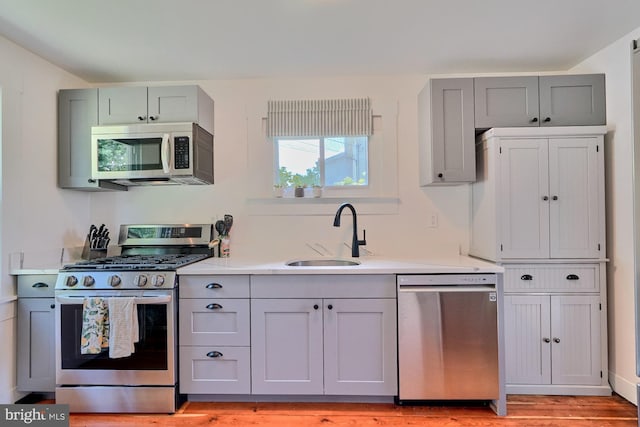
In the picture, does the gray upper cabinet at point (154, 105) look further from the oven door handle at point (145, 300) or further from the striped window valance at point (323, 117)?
the oven door handle at point (145, 300)

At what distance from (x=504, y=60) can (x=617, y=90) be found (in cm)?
74

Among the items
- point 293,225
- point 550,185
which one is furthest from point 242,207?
point 550,185

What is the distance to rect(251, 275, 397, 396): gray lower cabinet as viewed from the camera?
7.02 ft

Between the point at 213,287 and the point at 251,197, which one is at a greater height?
the point at 251,197

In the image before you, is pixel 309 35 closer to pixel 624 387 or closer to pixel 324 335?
pixel 324 335

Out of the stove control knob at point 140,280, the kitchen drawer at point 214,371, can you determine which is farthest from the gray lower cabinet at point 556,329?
the stove control knob at point 140,280

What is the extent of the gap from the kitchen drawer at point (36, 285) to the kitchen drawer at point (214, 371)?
3.12 feet

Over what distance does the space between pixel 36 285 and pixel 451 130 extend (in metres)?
2.97

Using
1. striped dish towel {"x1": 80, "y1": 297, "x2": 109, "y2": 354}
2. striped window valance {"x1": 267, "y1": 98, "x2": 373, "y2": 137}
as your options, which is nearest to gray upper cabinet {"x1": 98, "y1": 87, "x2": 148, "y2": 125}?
striped window valance {"x1": 267, "y1": 98, "x2": 373, "y2": 137}

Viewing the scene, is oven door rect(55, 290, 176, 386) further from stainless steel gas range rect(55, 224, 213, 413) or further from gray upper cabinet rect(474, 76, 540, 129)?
gray upper cabinet rect(474, 76, 540, 129)

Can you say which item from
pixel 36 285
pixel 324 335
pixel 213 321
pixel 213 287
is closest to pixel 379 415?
pixel 324 335

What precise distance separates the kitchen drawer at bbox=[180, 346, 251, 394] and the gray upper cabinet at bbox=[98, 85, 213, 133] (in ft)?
5.26

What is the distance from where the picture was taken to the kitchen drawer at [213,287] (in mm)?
2176

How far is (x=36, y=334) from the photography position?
2.24 meters
